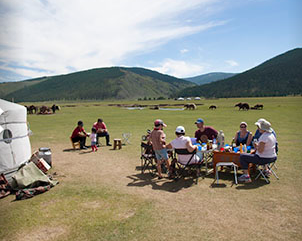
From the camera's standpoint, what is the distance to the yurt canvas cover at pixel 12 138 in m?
7.17

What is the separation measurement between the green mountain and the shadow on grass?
128509mm

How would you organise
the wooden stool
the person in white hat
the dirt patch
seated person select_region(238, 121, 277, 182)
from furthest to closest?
the wooden stool, the person in white hat, seated person select_region(238, 121, 277, 182), the dirt patch

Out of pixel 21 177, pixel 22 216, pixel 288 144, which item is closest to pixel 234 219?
pixel 22 216

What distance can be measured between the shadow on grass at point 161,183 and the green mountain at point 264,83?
129m

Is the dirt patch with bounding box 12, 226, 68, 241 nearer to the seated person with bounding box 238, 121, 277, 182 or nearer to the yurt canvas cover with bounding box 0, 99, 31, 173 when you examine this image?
the yurt canvas cover with bounding box 0, 99, 31, 173

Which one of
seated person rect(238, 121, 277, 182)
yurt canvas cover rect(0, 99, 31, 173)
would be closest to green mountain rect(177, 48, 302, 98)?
seated person rect(238, 121, 277, 182)

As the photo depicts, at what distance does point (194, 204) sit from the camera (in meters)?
5.38

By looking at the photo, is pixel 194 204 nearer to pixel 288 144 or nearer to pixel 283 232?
pixel 283 232

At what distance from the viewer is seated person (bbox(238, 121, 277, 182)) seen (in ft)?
20.6

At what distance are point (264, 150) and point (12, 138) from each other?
7679 millimetres

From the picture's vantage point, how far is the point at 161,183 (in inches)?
269

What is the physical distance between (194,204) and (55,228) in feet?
9.82

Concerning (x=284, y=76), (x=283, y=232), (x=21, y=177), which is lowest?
(x=283, y=232)

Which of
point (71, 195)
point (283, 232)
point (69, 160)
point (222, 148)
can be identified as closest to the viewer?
point (283, 232)
